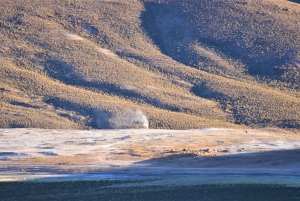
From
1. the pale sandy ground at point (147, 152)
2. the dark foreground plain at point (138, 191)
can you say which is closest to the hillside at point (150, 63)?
the pale sandy ground at point (147, 152)

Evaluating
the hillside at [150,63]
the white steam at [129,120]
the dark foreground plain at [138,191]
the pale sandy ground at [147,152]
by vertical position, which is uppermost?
the hillside at [150,63]

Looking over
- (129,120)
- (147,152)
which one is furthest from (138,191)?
(129,120)

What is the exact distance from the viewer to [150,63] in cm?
A: 6275

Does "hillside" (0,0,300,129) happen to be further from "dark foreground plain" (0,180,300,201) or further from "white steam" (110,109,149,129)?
"dark foreground plain" (0,180,300,201)

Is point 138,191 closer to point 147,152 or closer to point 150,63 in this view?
point 147,152

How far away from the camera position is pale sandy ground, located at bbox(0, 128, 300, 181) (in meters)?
39.3

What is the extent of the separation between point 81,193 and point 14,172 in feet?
22.7

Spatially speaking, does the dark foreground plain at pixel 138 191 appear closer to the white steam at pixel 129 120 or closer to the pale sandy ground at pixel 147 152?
the pale sandy ground at pixel 147 152

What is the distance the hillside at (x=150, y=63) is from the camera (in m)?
53.2

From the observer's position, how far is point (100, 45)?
218ft

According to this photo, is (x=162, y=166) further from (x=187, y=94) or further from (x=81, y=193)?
Answer: (x=187, y=94)

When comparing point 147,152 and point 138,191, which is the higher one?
point 147,152

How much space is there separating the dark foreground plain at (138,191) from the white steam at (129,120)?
14546 millimetres

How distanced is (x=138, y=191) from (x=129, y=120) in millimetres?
18100
